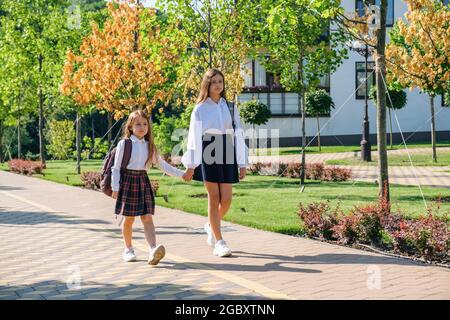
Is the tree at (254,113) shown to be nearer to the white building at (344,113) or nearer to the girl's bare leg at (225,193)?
the white building at (344,113)

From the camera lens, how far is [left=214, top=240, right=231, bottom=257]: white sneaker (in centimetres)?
770

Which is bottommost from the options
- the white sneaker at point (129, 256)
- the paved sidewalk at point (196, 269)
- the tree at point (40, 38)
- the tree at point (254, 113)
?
the paved sidewalk at point (196, 269)

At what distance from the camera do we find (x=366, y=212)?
27.6 feet

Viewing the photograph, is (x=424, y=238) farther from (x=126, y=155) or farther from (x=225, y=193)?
(x=126, y=155)

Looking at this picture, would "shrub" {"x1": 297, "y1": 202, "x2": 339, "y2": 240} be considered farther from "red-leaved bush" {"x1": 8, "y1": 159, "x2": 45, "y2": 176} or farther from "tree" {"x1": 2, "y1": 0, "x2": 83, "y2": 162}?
"red-leaved bush" {"x1": 8, "y1": 159, "x2": 45, "y2": 176}

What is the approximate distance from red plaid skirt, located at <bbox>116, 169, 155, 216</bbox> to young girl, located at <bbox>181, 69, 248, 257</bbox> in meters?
0.49

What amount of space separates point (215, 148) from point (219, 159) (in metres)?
0.13

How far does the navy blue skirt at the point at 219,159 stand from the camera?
25.3 ft

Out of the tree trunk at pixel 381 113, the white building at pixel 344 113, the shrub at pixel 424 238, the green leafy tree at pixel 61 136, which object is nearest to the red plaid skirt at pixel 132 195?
the shrub at pixel 424 238

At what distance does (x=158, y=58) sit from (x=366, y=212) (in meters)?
9.73

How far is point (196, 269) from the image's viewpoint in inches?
278

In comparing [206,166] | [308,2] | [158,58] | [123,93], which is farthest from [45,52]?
[206,166]

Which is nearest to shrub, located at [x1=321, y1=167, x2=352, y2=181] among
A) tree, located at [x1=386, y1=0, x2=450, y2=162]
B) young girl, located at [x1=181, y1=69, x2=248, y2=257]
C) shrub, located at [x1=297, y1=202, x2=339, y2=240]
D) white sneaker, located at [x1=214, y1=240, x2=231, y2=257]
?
tree, located at [x1=386, y1=0, x2=450, y2=162]

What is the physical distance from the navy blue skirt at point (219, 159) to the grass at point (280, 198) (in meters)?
2.16
